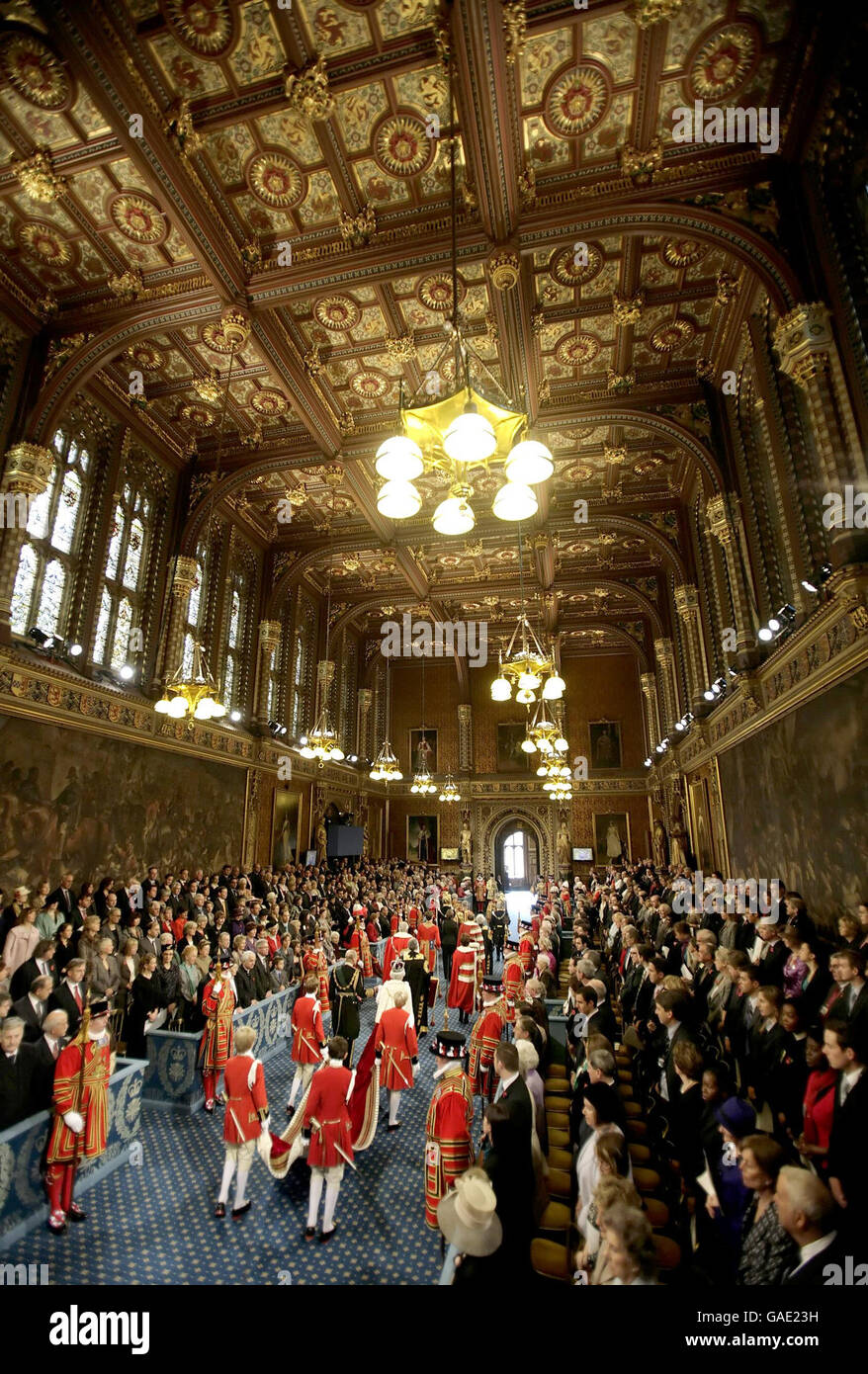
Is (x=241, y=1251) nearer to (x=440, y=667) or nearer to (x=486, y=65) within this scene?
(x=486, y=65)

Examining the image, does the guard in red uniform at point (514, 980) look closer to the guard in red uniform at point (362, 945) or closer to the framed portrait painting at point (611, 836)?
the guard in red uniform at point (362, 945)

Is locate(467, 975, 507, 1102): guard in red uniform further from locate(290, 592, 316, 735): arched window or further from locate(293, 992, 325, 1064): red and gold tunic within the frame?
locate(290, 592, 316, 735): arched window

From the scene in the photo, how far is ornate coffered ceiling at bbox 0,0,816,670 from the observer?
238 inches

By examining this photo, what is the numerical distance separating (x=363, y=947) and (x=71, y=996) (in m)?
5.76

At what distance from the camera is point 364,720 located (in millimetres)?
23297

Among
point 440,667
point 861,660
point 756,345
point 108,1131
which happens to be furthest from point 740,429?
point 440,667

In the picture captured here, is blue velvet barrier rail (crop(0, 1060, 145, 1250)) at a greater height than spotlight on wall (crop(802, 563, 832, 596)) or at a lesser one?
lesser

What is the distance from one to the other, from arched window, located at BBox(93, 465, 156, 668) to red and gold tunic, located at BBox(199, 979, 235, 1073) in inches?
266

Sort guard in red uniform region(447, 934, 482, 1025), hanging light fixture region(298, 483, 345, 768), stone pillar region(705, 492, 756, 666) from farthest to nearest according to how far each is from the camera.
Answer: hanging light fixture region(298, 483, 345, 768), stone pillar region(705, 492, 756, 666), guard in red uniform region(447, 934, 482, 1025)

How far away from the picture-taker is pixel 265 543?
16.6 meters

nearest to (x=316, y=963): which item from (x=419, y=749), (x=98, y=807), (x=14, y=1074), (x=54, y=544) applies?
(x=14, y=1074)

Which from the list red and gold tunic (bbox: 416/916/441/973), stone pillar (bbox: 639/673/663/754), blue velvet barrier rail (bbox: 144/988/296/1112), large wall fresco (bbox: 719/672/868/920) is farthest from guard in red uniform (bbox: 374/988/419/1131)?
stone pillar (bbox: 639/673/663/754)

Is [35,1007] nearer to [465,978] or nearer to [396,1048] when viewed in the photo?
[396,1048]

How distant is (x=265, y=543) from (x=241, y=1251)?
15128mm
